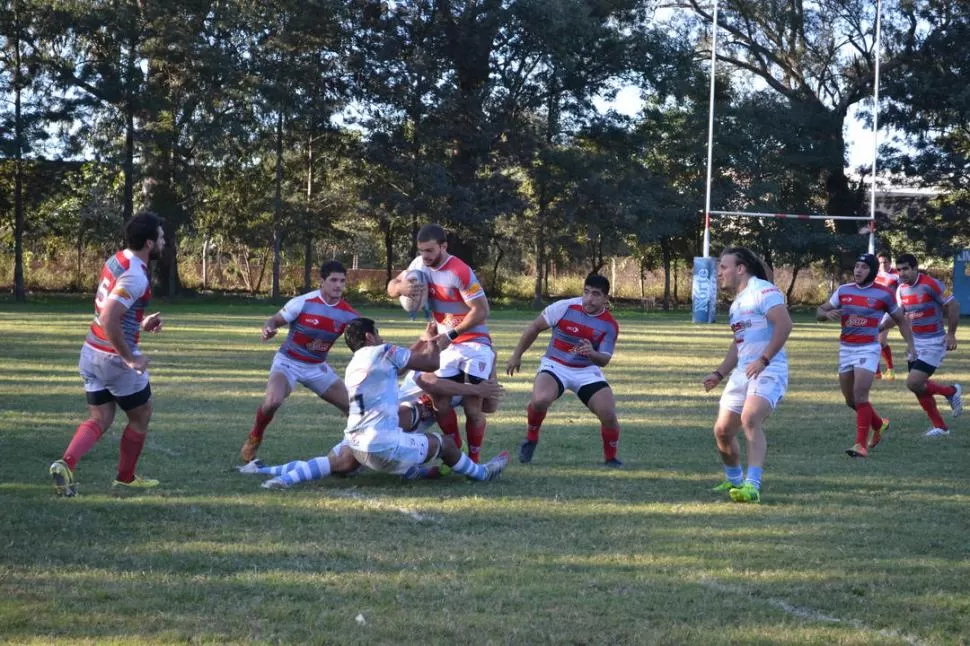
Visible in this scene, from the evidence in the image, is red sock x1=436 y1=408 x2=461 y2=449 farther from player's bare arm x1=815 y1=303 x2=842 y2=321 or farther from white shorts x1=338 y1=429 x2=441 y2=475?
player's bare arm x1=815 y1=303 x2=842 y2=321

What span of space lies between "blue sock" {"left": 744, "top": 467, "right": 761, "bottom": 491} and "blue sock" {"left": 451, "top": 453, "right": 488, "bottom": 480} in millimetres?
1822

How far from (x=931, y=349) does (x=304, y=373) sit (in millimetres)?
6960

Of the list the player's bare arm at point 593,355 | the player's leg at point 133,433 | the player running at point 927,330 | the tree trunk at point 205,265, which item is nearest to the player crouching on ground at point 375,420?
the player's leg at point 133,433

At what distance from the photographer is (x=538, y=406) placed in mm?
9828

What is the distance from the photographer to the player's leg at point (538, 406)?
32.3ft

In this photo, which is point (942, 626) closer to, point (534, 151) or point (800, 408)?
point (800, 408)

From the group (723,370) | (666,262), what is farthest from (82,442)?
(666,262)

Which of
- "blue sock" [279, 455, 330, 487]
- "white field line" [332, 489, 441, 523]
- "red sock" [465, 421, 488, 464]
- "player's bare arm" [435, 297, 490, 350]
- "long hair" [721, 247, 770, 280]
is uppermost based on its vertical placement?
"long hair" [721, 247, 770, 280]

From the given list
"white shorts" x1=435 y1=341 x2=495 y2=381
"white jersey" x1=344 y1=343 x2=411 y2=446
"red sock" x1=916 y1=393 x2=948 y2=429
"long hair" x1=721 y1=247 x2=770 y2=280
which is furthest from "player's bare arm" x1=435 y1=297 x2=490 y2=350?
"red sock" x1=916 y1=393 x2=948 y2=429

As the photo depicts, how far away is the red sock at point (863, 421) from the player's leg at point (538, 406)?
2.86m

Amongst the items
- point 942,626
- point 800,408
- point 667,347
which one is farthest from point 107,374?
point 667,347

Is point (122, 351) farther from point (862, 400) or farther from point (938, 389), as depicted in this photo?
point (938, 389)

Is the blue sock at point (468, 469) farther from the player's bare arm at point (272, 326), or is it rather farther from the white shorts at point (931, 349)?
the white shorts at point (931, 349)

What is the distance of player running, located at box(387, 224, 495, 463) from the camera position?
356 inches
